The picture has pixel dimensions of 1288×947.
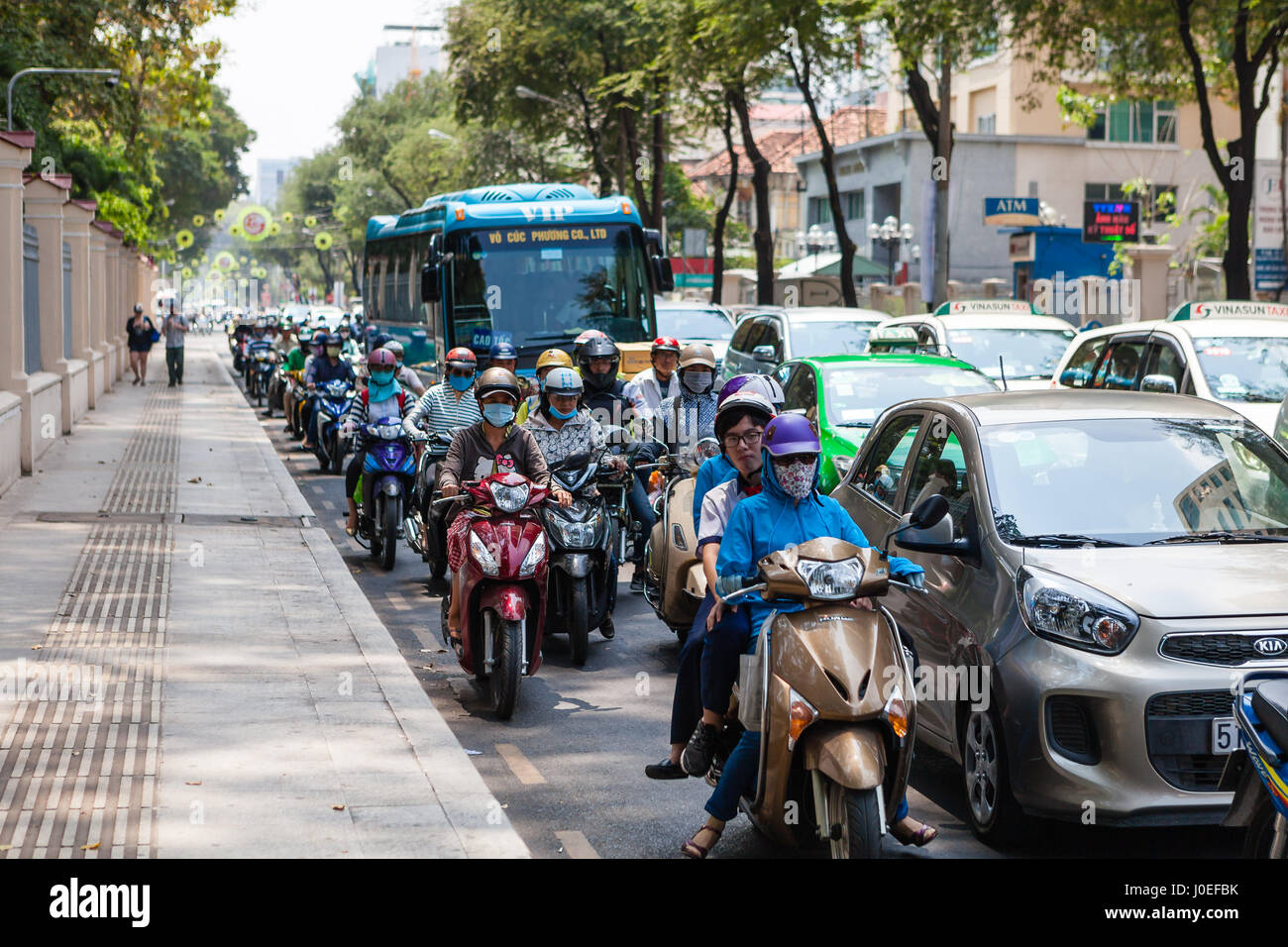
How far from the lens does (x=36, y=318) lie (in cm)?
2198

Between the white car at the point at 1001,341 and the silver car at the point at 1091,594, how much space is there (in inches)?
364

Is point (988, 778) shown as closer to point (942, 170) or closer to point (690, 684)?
point (690, 684)

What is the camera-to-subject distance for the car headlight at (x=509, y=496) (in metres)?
8.11

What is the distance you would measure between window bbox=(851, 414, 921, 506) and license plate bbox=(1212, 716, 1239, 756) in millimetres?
2370

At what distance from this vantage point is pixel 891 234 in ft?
178

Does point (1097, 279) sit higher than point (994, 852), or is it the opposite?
point (1097, 279)

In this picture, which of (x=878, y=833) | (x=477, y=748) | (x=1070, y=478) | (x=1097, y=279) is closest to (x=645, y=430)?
(x=477, y=748)

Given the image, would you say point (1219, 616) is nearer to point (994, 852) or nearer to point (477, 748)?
point (994, 852)

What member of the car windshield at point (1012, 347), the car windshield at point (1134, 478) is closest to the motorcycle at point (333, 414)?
the car windshield at point (1012, 347)

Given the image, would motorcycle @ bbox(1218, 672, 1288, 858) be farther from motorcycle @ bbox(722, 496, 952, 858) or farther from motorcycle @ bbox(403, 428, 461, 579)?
motorcycle @ bbox(403, 428, 461, 579)

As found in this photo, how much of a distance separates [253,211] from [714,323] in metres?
49.2

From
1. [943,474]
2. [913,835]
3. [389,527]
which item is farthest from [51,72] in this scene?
[913,835]

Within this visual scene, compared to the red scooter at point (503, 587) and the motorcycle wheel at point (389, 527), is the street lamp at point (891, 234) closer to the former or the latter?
the motorcycle wheel at point (389, 527)

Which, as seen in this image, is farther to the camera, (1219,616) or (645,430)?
(645,430)
